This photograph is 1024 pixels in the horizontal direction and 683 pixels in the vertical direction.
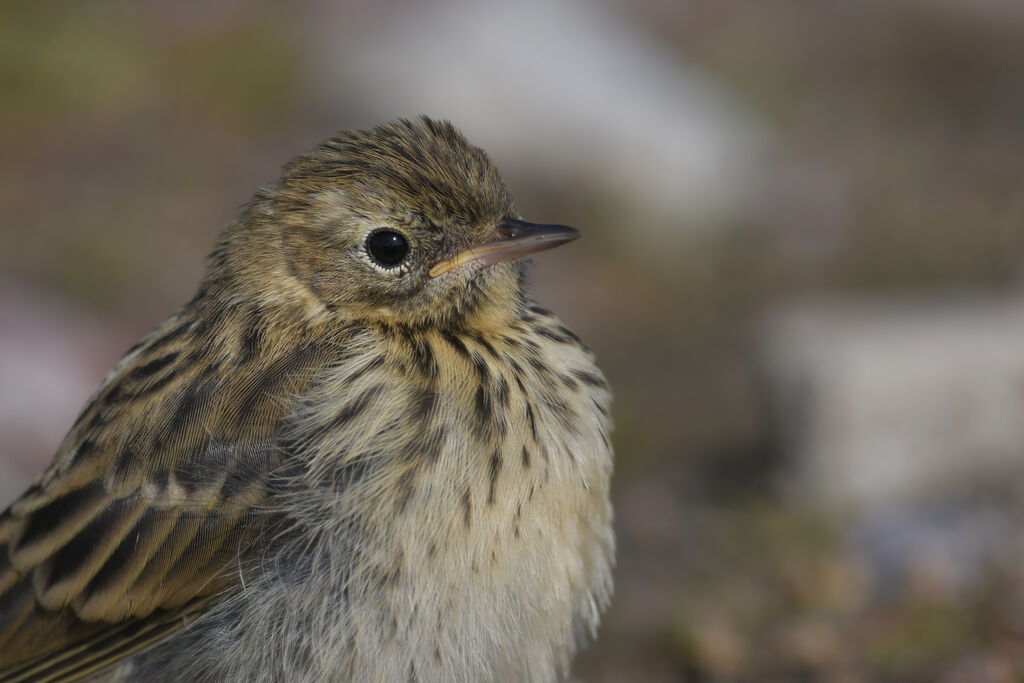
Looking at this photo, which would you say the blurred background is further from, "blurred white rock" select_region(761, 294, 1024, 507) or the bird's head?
the bird's head

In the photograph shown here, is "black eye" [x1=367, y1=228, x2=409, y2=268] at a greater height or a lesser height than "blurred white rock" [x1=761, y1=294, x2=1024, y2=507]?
greater

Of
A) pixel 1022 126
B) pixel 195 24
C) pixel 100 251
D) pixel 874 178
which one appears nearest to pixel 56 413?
pixel 100 251

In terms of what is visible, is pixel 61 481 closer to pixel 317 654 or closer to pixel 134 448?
pixel 134 448

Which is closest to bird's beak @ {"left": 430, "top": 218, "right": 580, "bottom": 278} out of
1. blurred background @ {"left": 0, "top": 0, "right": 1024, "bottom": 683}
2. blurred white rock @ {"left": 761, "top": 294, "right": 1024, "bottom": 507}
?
blurred background @ {"left": 0, "top": 0, "right": 1024, "bottom": 683}

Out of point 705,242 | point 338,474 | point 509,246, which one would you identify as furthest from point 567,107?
point 338,474

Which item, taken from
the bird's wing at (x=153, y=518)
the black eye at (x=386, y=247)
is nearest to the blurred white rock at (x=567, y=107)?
the black eye at (x=386, y=247)

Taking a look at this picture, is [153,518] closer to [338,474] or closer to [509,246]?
[338,474]

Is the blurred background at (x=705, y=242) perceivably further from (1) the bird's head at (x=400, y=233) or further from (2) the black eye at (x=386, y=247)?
(2) the black eye at (x=386, y=247)
